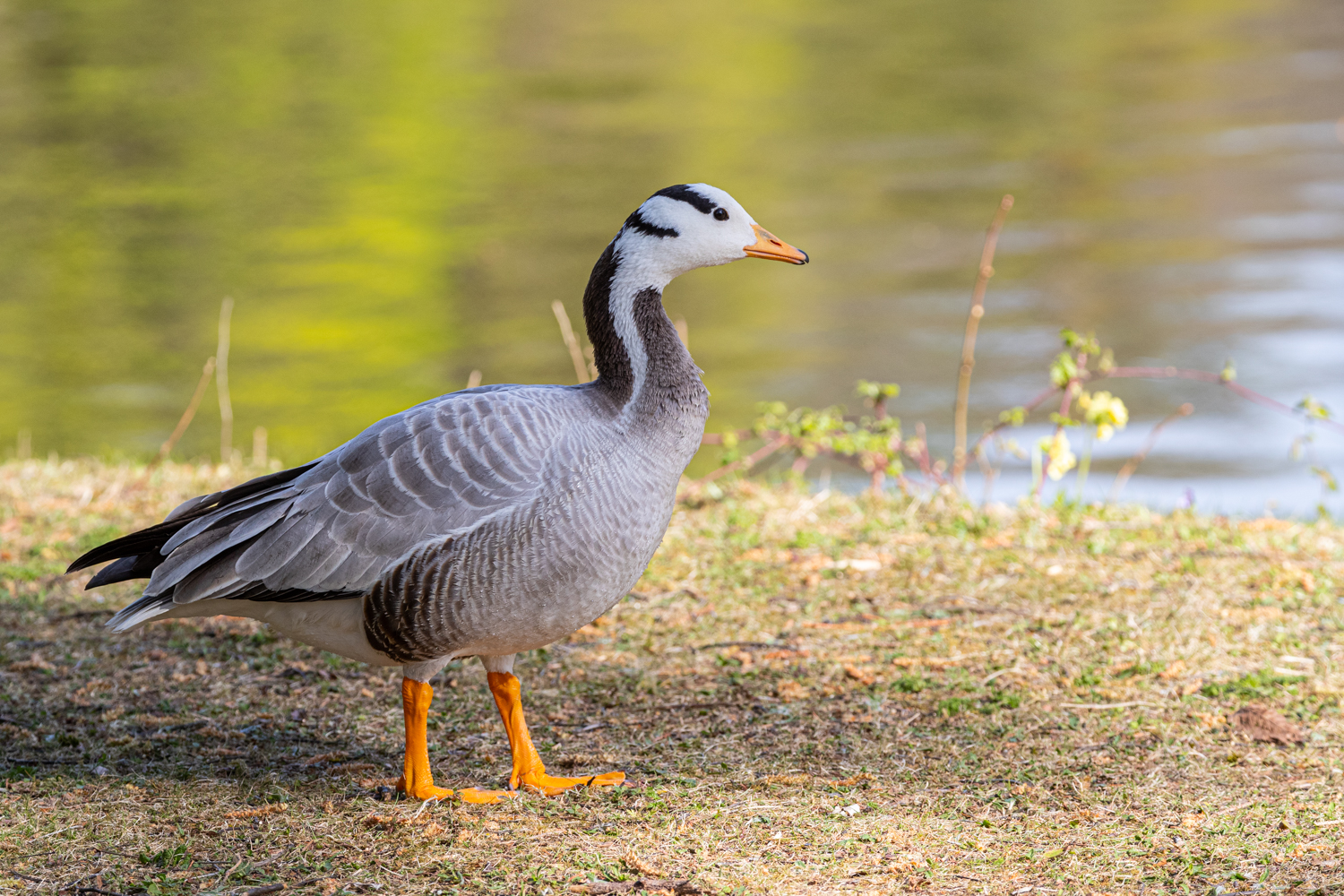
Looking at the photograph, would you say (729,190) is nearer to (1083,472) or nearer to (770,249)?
(1083,472)

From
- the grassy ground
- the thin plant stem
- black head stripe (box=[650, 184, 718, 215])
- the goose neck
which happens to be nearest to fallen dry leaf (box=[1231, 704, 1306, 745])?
the grassy ground

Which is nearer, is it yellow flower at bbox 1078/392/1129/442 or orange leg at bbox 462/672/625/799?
orange leg at bbox 462/672/625/799

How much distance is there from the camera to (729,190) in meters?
17.5

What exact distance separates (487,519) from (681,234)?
111 centimetres

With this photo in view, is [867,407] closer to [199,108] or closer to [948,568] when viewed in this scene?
[948,568]

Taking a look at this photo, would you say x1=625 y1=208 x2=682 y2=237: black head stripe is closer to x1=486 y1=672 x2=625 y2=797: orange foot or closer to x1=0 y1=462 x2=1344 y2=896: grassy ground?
x1=486 y1=672 x2=625 y2=797: orange foot

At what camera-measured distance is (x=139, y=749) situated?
4949 millimetres

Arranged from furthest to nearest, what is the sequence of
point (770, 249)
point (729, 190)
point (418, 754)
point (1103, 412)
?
point (729, 190), point (1103, 412), point (770, 249), point (418, 754)

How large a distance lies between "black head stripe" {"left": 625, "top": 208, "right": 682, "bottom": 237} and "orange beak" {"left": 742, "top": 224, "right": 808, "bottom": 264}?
0.84ft

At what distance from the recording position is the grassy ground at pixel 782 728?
13.5ft

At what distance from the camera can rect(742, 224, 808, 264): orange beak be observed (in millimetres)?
4648

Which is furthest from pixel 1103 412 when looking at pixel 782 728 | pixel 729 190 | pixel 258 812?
pixel 729 190

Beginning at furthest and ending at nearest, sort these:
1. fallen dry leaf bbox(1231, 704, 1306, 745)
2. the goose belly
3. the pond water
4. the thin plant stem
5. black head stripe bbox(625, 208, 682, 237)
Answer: the pond water, the thin plant stem, fallen dry leaf bbox(1231, 704, 1306, 745), black head stripe bbox(625, 208, 682, 237), the goose belly

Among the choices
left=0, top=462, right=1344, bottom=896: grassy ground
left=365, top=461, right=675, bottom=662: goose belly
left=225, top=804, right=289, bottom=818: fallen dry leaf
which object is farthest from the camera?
left=225, top=804, right=289, bottom=818: fallen dry leaf
